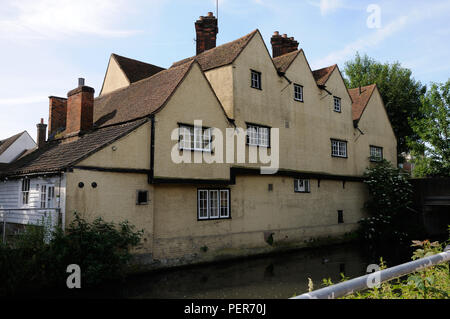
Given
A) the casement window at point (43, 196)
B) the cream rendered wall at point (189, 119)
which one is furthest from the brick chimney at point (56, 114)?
the cream rendered wall at point (189, 119)

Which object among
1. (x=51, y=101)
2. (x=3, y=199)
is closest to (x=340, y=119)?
(x=51, y=101)

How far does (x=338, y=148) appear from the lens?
24.1 metres

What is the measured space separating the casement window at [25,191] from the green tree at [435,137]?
30.2 m

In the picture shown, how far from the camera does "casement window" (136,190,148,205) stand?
13.7m

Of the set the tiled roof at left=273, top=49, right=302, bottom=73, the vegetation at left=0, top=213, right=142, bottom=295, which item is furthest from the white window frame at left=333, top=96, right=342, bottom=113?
the vegetation at left=0, top=213, right=142, bottom=295

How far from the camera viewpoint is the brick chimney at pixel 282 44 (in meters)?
25.3

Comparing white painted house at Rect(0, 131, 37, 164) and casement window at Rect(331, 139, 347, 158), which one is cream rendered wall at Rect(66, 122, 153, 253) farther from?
white painted house at Rect(0, 131, 37, 164)

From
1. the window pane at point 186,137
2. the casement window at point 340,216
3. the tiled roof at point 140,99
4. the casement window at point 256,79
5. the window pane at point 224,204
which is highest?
the casement window at point 256,79

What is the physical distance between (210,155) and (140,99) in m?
4.41

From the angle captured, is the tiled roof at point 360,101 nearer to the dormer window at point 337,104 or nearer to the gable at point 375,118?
the gable at point 375,118

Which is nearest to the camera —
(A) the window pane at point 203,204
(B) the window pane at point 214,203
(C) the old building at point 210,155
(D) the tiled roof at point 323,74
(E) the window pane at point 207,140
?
(C) the old building at point 210,155

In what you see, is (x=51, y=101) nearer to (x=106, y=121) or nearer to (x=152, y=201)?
(x=106, y=121)

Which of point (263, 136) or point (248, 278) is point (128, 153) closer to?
point (248, 278)

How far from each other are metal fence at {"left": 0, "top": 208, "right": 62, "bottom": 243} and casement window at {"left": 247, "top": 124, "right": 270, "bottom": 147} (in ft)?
31.6
